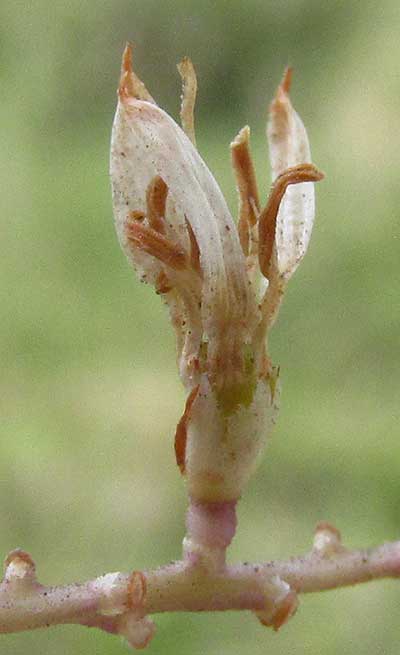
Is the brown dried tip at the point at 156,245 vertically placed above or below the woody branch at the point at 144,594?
above

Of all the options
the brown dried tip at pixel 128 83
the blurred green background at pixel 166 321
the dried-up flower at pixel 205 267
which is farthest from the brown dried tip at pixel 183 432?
the blurred green background at pixel 166 321

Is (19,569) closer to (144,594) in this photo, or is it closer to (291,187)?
(144,594)

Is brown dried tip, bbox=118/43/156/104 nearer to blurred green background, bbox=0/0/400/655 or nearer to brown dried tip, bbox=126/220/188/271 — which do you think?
brown dried tip, bbox=126/220/188/271

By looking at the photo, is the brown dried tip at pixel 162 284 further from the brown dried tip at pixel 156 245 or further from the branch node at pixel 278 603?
the branch node at pixel 278 603

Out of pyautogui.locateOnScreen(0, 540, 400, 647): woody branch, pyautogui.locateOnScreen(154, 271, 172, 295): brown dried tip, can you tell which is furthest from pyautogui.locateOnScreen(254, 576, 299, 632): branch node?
pyautogui.locateOnScreen(154, 271, 172, 295): brown dried tip

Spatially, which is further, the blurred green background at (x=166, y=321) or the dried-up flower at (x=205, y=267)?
the blurred green background at (x=166, y=321)

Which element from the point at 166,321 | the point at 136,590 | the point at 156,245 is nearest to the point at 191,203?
the point at 156,245
